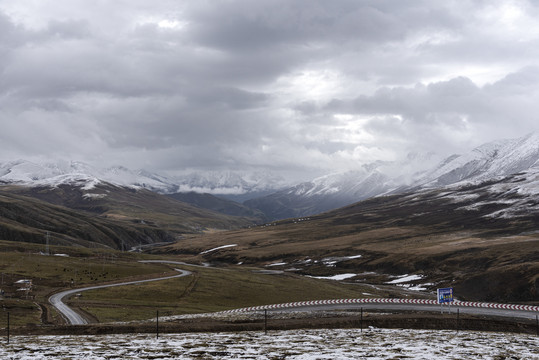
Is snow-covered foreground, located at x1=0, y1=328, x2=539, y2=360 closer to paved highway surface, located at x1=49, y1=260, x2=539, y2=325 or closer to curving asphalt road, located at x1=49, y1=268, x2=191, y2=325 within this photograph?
curving asphalt road, located at x1=49, y1=268, x2=191, y2=325

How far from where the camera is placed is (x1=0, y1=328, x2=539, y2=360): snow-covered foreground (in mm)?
31578

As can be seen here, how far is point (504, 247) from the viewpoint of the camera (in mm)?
192125

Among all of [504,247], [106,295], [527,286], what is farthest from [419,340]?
[504,247]

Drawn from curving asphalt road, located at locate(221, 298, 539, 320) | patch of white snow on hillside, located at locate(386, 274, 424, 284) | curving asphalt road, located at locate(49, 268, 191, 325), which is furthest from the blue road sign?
patch of white snow on hillside, located at locate(386, 274, 424, 284)

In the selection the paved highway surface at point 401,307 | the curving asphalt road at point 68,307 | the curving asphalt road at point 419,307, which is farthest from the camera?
the curving asphalt road at point 419,307

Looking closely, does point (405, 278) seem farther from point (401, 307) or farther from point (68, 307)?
point (68, 307)

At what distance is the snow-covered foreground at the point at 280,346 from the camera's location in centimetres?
3158

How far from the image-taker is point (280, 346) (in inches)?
1412

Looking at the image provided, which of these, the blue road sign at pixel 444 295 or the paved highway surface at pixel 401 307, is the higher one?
the blue road sign at pixel 444 295

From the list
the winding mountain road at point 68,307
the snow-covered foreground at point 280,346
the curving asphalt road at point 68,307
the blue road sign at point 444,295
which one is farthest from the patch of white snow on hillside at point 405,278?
the snow-covered foreground at point 280,346

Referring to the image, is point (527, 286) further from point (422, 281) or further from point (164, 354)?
point (164, 354)

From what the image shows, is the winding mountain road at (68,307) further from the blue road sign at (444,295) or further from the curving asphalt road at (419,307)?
the blue road sign at (444,295)

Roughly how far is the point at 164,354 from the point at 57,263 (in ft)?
510

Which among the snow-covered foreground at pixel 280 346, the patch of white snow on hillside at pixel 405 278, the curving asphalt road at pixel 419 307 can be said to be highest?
the snow-covered foreground at pixel 280 346
